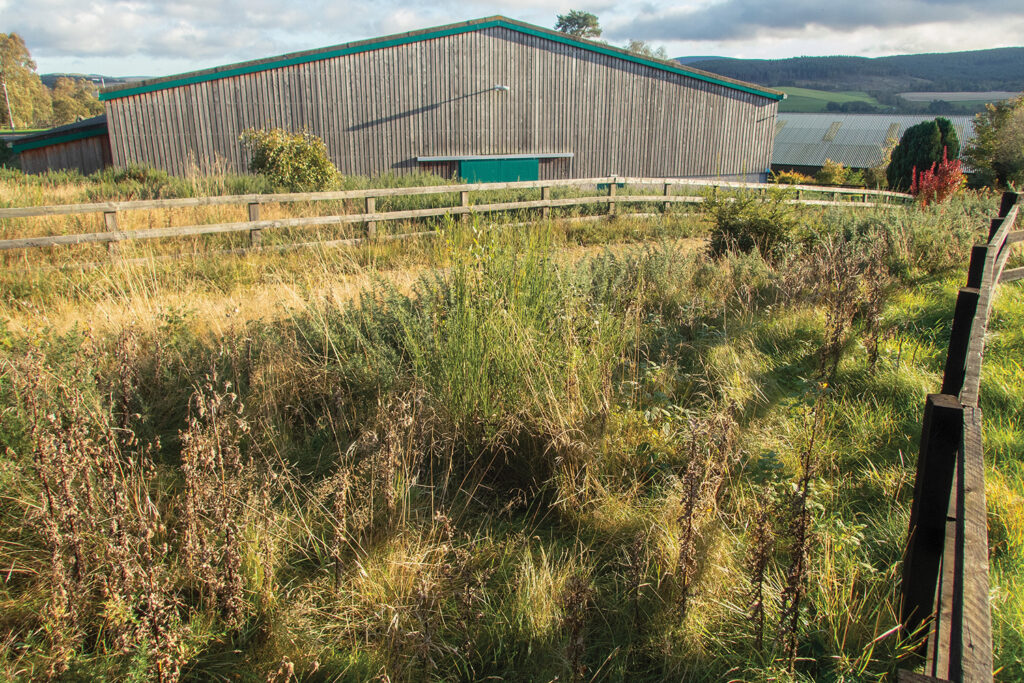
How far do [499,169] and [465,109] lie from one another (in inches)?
94.5

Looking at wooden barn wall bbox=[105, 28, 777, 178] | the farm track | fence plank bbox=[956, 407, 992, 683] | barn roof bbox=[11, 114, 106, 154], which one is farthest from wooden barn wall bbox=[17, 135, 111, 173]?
fence plank bbox=[956, 407, 992, 683]

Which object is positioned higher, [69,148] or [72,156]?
[69,148]

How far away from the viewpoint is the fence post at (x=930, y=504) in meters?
2.05

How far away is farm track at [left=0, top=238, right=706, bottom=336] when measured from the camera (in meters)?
5.55

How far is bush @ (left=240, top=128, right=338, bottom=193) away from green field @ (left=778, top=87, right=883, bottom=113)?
136933mm

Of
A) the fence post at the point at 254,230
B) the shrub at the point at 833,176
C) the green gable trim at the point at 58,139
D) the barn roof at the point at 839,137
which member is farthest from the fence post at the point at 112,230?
Result: the barn roof at the point at 839,137

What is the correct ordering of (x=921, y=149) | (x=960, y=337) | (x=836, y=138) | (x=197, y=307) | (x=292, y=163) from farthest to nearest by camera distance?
(x=836, y=138) < (x=921, y=149) < (x=292, y=163) < (x=197, y=307) < (x=960, y=337)

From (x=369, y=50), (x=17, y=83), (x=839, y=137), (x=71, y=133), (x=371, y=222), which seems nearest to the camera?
(x=371, y=222)

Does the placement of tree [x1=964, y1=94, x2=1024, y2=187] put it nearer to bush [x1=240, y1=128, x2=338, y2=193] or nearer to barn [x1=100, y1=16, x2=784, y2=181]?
barn [x1=100, y1=16, x2=784, y2=181]

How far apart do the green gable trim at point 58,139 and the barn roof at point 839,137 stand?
51.2m

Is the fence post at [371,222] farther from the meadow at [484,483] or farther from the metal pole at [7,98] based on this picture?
the metal pole at [7,98]

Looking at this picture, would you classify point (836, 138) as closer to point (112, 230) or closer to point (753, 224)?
point (753, 224)

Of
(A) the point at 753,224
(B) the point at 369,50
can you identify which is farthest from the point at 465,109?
(A) the point at 753,224

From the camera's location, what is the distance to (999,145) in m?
30.6
